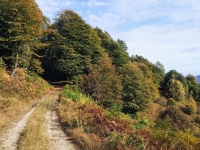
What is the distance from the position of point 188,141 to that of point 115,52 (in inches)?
1621

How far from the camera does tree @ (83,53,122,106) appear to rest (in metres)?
29.5

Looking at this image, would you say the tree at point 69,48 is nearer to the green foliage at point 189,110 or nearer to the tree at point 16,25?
the tree at point 16,25

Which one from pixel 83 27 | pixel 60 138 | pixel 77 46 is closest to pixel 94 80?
pixel 77 46

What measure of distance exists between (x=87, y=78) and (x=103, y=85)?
2.50 m

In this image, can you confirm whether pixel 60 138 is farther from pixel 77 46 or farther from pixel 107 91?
pixel 77 46

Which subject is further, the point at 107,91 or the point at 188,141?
the point at 107,91

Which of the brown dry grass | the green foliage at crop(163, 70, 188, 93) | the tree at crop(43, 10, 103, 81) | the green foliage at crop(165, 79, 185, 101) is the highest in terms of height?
the tree at crop(43, 10, 103, 81)

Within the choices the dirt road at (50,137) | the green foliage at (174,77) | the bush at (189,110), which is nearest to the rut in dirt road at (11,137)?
the dirt road at (50,137)

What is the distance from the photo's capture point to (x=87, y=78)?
30.4 meters

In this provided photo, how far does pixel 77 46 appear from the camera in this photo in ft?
121

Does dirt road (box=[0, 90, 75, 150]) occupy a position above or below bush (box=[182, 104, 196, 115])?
above

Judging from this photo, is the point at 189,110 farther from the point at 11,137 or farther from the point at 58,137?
the point at 11,137

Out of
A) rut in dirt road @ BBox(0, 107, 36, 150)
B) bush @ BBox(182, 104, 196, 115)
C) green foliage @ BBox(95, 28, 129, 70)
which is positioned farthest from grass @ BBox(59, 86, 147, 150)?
green foliage @ BBox(95, 28, 129, 70)

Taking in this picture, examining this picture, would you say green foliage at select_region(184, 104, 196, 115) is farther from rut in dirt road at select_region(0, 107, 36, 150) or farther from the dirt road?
rut in dirt road at select_region(0, 107, 36, 150)
